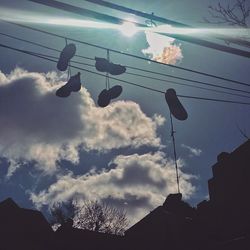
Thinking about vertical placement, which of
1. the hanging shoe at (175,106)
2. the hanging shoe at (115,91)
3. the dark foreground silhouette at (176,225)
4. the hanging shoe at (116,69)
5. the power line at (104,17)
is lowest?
the hanging shoe at (175,106)

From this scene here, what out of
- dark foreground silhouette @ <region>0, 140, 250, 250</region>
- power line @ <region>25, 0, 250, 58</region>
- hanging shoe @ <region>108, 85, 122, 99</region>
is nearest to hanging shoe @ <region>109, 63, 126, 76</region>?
hanging shoe @ <region>108, 85, 122, 99</region>

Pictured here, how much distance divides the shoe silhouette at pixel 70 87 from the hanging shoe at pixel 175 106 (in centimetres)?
123

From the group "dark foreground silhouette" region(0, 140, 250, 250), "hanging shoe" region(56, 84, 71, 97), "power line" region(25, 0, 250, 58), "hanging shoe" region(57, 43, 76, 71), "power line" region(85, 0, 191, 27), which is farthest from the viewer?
"dark foreground silhouette" region(0, 140, 250, 250)

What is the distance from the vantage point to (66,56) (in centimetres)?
519

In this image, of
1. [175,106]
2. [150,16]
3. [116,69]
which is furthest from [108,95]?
[150,16]

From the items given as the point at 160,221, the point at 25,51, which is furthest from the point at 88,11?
the point at 160,221

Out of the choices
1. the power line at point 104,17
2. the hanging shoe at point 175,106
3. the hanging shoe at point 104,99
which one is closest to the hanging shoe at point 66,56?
the hanging shoe at point 104,99

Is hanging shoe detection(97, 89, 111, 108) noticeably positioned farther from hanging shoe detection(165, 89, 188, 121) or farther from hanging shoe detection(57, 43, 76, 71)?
hanging shoe detection(165, 89, 188, 121)

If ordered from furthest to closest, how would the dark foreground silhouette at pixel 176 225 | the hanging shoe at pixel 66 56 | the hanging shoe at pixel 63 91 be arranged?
the dark foreground silhouette at pixel 176 225
the hanging shoe at pixel 63 91
the hanging shoe at pixel 66 56

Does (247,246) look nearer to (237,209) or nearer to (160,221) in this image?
(237,209)

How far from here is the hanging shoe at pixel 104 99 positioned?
554 centimetres

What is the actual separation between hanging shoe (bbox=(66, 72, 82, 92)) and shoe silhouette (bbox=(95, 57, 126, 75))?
331mm

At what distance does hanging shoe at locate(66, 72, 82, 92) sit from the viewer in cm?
543

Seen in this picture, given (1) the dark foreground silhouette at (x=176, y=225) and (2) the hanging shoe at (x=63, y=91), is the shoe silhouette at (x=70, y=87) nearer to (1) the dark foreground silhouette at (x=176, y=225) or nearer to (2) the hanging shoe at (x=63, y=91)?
(2) the hanging shoe at (x=63, y=91)
